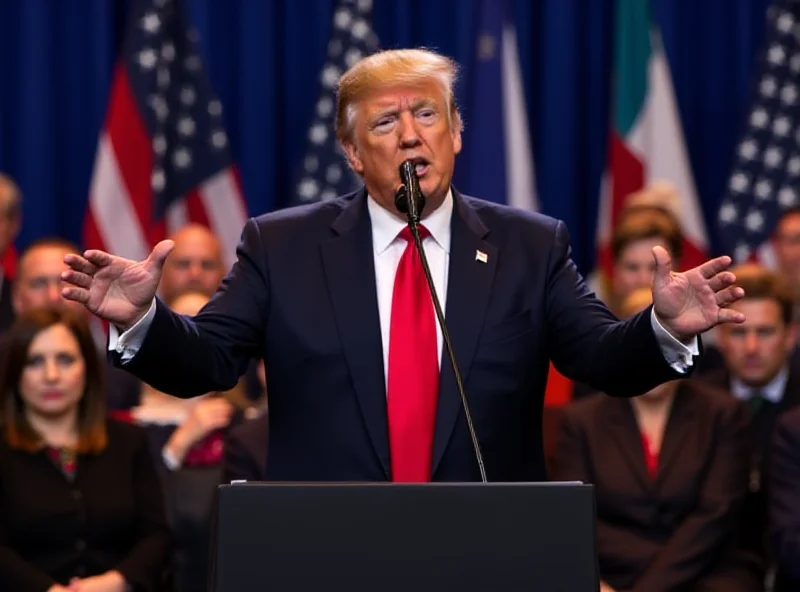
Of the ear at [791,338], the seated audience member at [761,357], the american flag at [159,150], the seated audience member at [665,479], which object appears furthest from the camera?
the american flag at [159,150]

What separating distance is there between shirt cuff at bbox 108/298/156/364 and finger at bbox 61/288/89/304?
83 mm

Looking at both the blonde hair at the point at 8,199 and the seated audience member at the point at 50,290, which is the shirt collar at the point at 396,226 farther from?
the blonde hair at the point at 8,199

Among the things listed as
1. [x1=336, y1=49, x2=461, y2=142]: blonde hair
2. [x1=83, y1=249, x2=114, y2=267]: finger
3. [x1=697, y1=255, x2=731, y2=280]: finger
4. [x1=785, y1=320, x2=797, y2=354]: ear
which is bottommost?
[x1=785, y1=320, x2=797, y2=354]: ear

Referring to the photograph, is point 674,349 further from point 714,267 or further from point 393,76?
point 393,76

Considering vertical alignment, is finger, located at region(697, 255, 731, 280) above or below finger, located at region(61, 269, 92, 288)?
above

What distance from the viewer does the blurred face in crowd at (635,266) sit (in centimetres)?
489

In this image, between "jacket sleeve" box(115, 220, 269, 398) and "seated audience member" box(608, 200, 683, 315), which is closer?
"jacket sleeve" box(115, 220, 269, 398)

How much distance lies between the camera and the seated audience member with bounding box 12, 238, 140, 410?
4898 mm

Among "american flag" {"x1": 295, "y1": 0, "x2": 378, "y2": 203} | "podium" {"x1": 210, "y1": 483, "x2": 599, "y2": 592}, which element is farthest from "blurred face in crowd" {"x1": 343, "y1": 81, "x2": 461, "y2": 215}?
"american flag" {"x1": 295, "y1": 0, "x2": 378, "y2": 203}

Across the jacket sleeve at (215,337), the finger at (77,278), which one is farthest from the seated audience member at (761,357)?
the finger at (77,278)

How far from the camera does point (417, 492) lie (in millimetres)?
1775

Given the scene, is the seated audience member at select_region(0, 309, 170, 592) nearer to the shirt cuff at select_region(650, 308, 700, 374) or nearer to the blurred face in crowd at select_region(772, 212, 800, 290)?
the shirt cuff at select_region(650, 308, 700, 374)

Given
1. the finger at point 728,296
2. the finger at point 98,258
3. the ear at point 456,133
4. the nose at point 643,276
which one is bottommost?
the nose at point 643,276

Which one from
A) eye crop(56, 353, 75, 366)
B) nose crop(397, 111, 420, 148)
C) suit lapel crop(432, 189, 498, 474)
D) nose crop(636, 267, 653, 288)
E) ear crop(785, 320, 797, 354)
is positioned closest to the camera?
suit lapel crop(432, 189, 498, 474)
